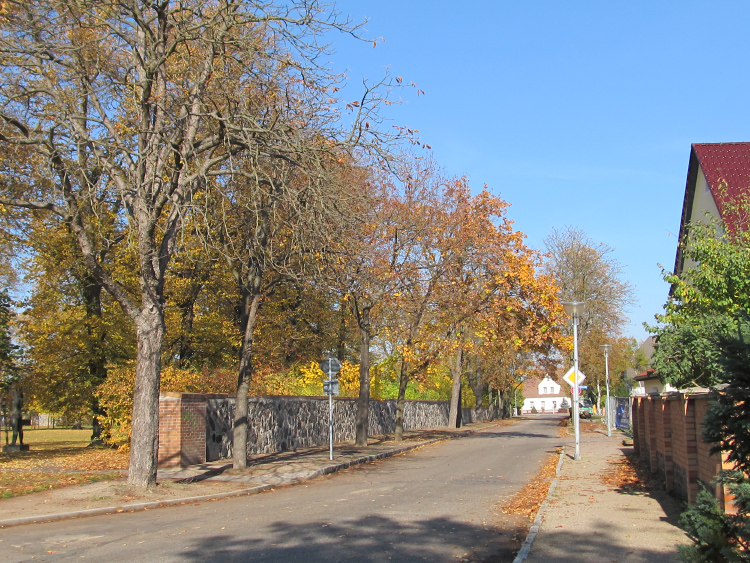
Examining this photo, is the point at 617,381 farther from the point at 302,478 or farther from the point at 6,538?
the point at 6,538

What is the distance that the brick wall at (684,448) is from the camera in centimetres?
819

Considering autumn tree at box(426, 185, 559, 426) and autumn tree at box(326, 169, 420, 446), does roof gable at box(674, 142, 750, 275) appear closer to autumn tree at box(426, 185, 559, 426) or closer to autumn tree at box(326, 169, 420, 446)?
autumn tree at box(426, 185, 559, 426)

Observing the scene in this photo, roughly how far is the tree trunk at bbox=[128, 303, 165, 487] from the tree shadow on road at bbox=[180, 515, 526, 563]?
13.7ft

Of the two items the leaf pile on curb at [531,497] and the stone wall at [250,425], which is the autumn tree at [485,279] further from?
the leaf pile on curb at [531,497]

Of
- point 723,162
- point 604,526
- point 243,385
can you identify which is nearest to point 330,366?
point 243,385

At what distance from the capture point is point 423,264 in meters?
27.8

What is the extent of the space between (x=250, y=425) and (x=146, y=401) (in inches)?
329

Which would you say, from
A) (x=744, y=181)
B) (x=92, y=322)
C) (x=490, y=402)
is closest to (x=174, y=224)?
(x=92, y=322)

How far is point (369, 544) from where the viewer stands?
335 inches

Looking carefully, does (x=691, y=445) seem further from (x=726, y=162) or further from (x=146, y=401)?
(x=726, y=162)

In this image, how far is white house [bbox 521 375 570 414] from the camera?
167125 mm

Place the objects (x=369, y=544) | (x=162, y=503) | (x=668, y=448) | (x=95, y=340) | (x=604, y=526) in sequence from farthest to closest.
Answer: (x=95, y=340)
(x=162, y=503)
(x=668, y=448)
(x=604, y=526)
(x=369, y=544)

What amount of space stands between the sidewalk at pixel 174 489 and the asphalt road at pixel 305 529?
0.44m

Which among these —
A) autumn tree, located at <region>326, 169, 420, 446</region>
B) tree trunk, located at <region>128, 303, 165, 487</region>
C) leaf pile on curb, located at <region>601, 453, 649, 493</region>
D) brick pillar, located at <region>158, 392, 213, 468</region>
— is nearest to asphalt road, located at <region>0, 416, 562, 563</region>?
tree trunk, located at <region>128, 303, 165, 487</region>
